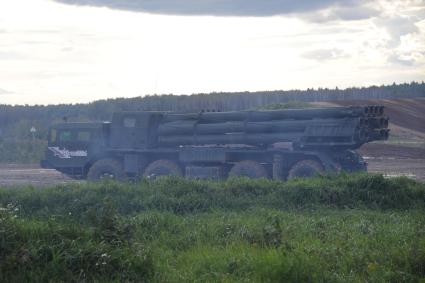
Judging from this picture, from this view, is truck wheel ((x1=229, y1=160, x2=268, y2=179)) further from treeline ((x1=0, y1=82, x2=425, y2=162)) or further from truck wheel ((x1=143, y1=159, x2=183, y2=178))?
treeline ((x1=0, y1=82, x2=425, y2=162))

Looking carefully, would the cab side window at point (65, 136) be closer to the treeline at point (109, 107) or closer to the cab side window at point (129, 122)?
the cab side window at point (129, 122)

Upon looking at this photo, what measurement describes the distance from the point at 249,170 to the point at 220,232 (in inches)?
399

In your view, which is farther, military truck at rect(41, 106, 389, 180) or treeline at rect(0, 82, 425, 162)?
treeline at rect(0, 82, 425, 162)

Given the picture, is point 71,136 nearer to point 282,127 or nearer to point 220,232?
point 282,127

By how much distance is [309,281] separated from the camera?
9.48 m

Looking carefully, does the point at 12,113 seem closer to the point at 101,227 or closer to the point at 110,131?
the point at 110,131

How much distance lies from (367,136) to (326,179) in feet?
14.9

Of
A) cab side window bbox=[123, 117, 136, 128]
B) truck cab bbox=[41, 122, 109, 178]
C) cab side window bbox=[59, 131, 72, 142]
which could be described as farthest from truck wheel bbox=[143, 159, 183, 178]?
cab side window bbox=[59, 131, 72, 142]

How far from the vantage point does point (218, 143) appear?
2347 cm

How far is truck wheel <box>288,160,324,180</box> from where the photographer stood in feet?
71.5

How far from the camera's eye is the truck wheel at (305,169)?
21781 mm

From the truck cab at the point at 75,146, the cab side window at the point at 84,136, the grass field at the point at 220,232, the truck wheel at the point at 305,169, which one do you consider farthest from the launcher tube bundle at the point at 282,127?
the grass field at the point at 220,232

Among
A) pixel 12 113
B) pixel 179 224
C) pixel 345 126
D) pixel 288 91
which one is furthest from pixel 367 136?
pixel 288 91

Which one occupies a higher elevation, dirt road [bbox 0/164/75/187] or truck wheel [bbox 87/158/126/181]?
truck wheel [bbox 87/158/126/181]
